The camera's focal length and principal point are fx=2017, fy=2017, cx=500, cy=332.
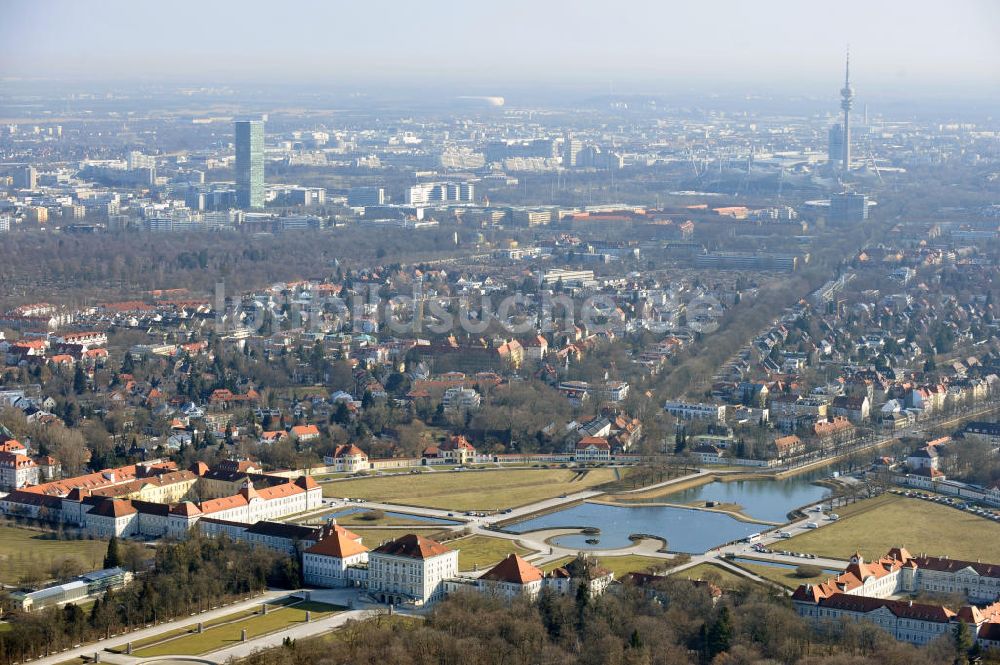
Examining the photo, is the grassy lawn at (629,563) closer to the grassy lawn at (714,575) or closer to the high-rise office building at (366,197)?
the grassy lawn at (714,575)

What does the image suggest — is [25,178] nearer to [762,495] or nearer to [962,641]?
[762,495]

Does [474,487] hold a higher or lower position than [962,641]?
lower

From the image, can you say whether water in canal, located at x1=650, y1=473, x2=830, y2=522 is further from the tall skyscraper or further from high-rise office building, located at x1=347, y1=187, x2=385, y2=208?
the tall skyscraper

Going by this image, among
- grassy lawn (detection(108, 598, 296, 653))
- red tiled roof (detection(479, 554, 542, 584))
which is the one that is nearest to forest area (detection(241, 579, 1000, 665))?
red tiled roof (detection(479, 554, 542, 584))

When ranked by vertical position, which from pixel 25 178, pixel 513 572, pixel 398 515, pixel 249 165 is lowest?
pixel 25 178

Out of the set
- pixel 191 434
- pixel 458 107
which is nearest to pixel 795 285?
pixel 191 434

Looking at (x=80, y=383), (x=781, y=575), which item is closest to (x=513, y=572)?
(x=781, y=575)

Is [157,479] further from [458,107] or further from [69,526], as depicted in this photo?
[458,107]

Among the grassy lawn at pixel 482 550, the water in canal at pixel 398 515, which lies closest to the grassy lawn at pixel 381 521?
the water in canal at pixel 398 515

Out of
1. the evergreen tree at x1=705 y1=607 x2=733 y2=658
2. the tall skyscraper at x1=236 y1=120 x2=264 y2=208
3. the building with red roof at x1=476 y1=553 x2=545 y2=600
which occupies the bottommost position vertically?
the tall skyscraper at x1=236 y1=120 x2=264 y2=208
